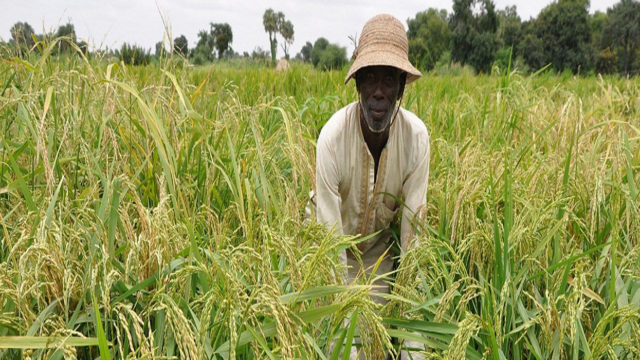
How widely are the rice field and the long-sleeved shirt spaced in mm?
137

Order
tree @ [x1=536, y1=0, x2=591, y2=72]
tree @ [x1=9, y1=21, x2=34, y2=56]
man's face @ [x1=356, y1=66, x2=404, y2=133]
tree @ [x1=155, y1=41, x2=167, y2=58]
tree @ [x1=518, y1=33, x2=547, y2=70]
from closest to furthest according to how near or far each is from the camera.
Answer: man's face @ [x1=356, y1=66, x2=404, y2=133]
tree @ [x1=155, y1=41, x2=167, y2=58]
tree @ [x1=9, y1=21, x2=34, y2=56]
tree @ [x1=518, y1=33, x2=547, y2=70]
tree @ [x1=536, y1=0, x2=591, y2=72]

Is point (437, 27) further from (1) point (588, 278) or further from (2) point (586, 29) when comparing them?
(1) point (588, 278)

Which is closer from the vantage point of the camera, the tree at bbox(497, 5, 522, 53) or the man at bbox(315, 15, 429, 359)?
the man at bbox(315, 15, 429, 359)

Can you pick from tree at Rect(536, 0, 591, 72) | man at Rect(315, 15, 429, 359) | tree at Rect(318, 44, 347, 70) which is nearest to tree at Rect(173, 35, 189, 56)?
man at Rect(315, 15, 429, 359)

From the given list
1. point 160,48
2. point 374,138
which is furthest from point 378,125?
point 160,48

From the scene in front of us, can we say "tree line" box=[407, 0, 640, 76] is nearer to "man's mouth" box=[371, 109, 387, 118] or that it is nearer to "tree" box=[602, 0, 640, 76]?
"tree" box=[602, 0, 640, 76]

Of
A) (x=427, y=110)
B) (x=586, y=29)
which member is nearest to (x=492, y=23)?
(x=586, y=29)

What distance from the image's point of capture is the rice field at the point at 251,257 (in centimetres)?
117

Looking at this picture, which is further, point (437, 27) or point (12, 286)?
point (437, 27)

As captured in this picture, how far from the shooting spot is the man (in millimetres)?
1875

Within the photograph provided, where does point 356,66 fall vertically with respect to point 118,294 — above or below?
above

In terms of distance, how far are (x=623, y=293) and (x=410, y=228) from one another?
31.1 inches

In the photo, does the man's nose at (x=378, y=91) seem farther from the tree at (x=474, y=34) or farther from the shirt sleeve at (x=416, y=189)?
the tree at (x=474, y=34)

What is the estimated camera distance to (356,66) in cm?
181
